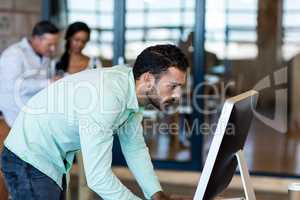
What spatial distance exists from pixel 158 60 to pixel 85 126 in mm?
333

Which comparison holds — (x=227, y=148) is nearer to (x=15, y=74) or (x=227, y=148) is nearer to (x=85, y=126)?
(x=85, y=126)

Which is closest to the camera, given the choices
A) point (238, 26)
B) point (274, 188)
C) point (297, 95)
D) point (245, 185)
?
point (245, 185)

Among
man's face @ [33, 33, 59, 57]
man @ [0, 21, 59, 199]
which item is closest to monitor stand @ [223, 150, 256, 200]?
man @ [0, 21, 59, 199]

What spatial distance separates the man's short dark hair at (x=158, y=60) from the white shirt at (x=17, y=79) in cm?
185

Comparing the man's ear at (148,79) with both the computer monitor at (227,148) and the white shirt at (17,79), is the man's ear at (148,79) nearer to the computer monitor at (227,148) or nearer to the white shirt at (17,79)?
the computer monitor at (227,148)

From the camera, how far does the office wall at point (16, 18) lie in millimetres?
5605

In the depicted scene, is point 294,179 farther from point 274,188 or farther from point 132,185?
point 132,185

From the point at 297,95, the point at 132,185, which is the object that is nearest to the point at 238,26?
the point at 297,95

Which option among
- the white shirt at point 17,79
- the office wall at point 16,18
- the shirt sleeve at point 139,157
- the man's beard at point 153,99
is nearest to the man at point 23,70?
the white shirt at point 17,79

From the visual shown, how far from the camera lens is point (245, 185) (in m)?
2.03

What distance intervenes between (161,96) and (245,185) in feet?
1.66

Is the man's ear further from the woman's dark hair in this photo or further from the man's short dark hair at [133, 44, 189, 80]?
the woman's dark hair

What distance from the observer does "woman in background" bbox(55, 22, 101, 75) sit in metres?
4.05

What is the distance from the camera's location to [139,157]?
2.18 metres
